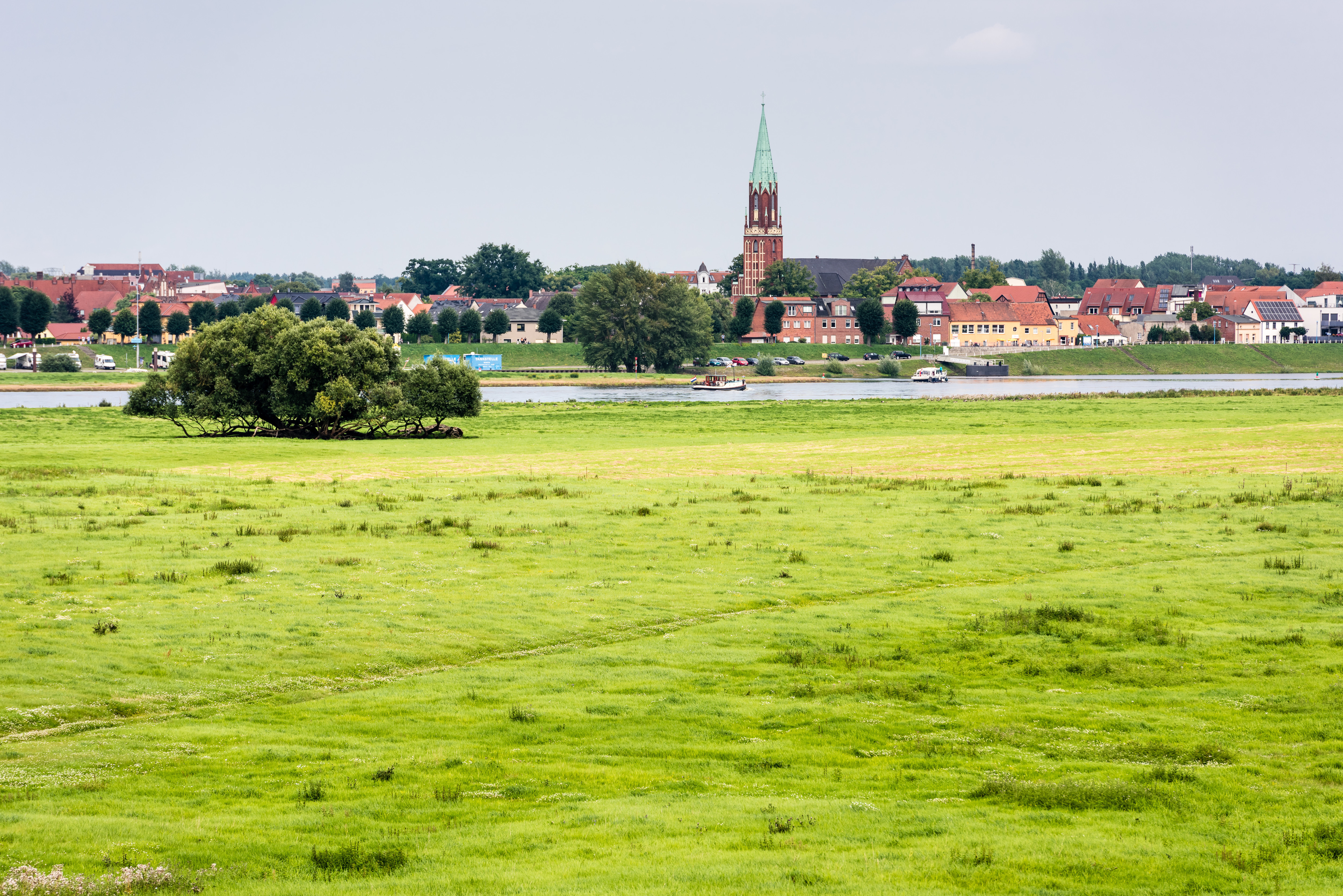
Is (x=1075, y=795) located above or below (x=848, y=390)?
below

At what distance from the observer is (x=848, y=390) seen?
518 ft

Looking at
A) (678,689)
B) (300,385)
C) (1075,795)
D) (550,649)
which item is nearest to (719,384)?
(300,385)

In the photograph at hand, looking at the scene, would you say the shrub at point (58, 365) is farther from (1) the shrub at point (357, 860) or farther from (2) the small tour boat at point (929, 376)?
(1) the shrub at point (357, 860)

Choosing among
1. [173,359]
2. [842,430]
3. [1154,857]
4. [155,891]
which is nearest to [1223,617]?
[1154,857]

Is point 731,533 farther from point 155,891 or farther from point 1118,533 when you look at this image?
point 155,891

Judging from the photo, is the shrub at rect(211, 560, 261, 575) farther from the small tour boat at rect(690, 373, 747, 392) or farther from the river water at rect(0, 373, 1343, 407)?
the small tour boat at rect(690, 373, 747, 392)

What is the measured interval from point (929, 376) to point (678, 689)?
16911cm

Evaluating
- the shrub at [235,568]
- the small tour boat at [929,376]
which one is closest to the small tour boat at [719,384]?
the small tour boat at [929,376]

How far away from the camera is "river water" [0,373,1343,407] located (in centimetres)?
12656

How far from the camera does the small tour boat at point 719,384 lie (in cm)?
15000

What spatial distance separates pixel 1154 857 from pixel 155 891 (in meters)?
9.36

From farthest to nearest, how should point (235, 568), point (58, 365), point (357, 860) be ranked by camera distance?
point (58, 365) → point (235, 568) → point (357, 860)

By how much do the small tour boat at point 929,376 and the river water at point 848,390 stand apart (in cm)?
149

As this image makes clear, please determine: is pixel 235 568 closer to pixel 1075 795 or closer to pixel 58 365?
pixel 1075 795
